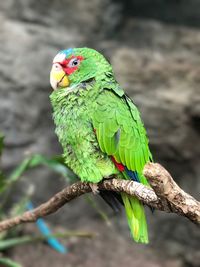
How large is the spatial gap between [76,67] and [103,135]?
24 cm

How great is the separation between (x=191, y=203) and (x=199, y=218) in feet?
0.11

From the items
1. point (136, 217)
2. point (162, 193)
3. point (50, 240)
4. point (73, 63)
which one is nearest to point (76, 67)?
point (73, 63)

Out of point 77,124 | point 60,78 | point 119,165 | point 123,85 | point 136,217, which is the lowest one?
point 136,217

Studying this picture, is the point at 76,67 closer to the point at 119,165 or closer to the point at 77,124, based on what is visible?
the point at 77,124

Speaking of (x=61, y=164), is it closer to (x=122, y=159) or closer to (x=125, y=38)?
(x=122, y=159)

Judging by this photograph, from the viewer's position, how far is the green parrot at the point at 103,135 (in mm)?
1425

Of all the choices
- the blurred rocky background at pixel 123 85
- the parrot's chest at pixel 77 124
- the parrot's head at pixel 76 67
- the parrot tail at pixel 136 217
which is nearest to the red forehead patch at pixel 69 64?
the parrot's head at pixel 76 67

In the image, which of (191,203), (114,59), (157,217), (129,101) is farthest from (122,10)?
(191,203)

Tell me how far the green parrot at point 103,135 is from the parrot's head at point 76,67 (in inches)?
0.8

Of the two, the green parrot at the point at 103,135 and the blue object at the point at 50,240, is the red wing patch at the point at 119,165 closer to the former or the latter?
the green parrot at the point at 103,135

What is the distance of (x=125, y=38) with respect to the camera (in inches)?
114

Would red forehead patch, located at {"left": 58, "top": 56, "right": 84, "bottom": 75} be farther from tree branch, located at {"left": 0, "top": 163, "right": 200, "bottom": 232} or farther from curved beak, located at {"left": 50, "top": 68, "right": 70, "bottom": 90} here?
tree branch, located at {"left": 0, "top": 163, "right": 200, "bottom": 232}

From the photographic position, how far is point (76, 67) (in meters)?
1.51

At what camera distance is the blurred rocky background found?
8.73 feet
